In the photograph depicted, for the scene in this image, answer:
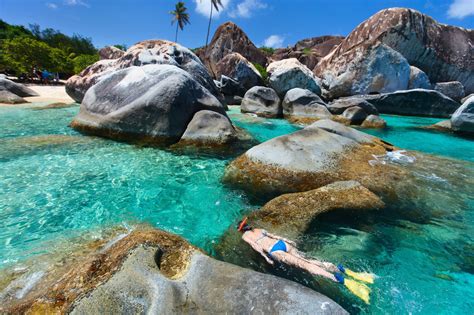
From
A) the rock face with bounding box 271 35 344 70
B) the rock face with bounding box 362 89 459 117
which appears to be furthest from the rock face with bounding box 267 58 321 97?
the rock face with bounding box 271 35 344 70

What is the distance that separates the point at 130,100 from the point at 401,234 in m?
8.30

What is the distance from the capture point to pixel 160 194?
552 centimetres

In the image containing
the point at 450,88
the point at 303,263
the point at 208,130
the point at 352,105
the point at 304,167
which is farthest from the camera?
the point at 450,88

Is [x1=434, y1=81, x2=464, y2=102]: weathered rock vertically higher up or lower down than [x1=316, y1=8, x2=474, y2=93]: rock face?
lower down

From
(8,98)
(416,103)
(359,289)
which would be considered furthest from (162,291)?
(416,103)

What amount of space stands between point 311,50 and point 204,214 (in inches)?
1745

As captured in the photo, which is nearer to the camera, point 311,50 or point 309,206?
point 309,206

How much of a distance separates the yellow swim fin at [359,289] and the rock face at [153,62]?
12.9 metres

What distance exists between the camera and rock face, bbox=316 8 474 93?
27.7m

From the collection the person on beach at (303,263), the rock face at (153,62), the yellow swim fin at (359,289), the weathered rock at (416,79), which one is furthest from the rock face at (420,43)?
the yellow swim fin at (359,289)

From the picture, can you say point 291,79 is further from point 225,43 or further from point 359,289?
point 359,289

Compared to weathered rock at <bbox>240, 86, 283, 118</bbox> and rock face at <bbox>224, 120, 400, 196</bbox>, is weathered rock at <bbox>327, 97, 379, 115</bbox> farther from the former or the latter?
rock face at <bbox>224, 120, 400, 196</bbox>

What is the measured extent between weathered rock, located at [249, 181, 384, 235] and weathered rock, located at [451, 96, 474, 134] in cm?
1364

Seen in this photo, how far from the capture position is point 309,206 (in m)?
4.49
